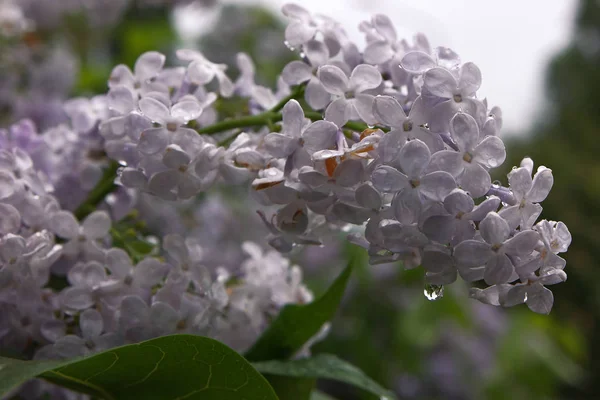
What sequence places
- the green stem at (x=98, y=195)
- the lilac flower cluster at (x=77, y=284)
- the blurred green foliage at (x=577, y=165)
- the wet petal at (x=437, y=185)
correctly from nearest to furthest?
1. the wet petal at (x=437, y=185)
2. the lilac flower cluster at (x=77, y=284)
3. the green stem at (x=98, y=195)
4. the blurred green foliage at (x=577, y=165)

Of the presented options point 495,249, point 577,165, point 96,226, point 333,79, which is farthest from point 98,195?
point 577,165

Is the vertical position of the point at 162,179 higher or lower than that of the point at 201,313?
higher

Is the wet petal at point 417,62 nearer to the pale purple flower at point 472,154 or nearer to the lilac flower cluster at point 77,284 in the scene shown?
the pale purple flower at point 472,154

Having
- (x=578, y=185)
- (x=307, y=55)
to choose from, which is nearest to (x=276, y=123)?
(x=307, y=55)

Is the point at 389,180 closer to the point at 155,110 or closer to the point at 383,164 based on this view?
the point at 383,164

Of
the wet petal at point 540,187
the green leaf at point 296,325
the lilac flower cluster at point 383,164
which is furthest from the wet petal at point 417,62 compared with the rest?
the green leaf at point 296,325

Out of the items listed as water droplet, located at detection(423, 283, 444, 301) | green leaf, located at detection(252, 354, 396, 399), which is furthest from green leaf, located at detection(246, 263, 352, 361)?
water droplet, located at detection(423, 283, 444, 301)

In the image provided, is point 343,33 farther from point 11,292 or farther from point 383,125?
point 11,292
